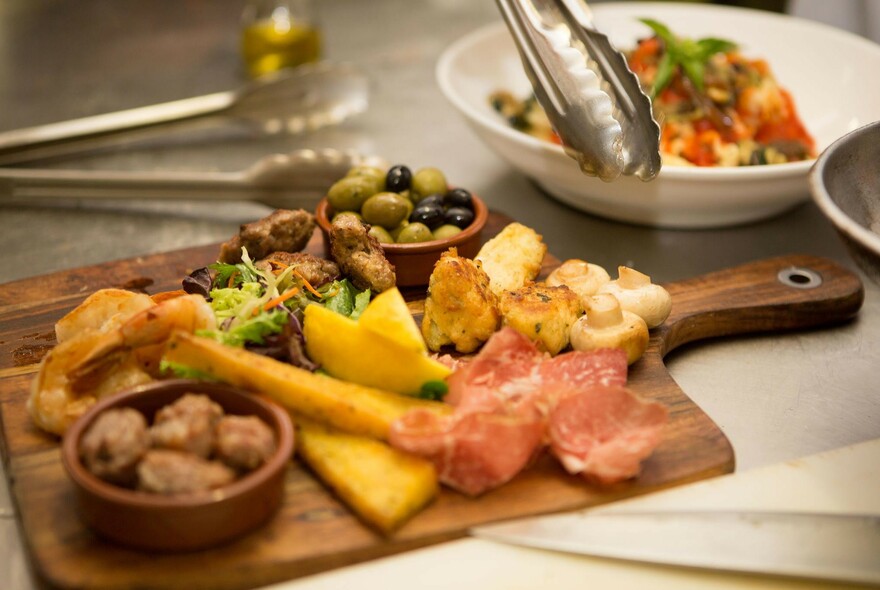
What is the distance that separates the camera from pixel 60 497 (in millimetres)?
1379

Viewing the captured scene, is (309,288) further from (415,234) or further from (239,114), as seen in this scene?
(239,114)

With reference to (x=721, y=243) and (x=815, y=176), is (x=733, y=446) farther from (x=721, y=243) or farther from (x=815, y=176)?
(x=721, y=243)

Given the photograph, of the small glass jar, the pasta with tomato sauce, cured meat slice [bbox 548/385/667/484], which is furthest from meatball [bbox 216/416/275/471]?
the small glass jar

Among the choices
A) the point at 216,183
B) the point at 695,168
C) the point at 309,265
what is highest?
the point at 695,168

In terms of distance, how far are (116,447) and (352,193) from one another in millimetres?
934

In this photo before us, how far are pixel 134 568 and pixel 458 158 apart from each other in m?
1.94

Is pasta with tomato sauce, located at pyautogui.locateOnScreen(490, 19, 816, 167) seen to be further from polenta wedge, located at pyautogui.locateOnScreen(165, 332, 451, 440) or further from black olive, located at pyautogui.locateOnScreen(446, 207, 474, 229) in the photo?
polenta wedge, located at pyautogui.locateOnScreen(165, 332, 451, 440)

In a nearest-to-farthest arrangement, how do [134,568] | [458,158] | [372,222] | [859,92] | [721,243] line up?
1. [134,568]
2. [372,222]
3. [721,243]
4. [859,92]
5. [458,158]

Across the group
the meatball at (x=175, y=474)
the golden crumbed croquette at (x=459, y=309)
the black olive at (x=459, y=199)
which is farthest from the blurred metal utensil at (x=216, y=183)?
the meatball at (x=175, y=474)

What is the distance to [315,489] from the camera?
1.42 metres

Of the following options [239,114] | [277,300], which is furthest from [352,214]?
[239,114]

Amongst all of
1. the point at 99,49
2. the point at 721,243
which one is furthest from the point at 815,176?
the point at 99,49

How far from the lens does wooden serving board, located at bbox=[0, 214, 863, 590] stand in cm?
126

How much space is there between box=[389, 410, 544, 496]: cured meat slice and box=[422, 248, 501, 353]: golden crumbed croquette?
1.06 feet
